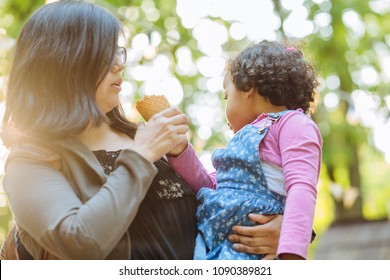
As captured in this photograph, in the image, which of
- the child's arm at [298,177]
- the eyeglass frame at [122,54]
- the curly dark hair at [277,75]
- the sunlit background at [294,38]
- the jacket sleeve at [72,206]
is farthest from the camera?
the sunlit background at [294,38]

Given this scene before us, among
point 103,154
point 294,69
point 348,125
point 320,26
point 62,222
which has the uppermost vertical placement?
point 320,26

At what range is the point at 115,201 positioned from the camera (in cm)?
160

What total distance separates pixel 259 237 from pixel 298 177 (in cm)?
19

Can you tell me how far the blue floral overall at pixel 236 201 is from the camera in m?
1.84

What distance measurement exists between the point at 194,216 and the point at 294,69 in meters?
0.52

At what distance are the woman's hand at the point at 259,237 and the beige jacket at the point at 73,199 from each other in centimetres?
29

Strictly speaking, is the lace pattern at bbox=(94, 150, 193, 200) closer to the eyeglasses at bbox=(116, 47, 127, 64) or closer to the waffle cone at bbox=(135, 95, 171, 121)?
the waffle cone at bbox=(135, 95, 171, 121)

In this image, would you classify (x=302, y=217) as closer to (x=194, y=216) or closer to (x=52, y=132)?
(x=194, y=216)

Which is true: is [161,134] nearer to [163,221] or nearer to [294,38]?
[163,221]

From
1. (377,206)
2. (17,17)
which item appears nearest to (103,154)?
(17,17)

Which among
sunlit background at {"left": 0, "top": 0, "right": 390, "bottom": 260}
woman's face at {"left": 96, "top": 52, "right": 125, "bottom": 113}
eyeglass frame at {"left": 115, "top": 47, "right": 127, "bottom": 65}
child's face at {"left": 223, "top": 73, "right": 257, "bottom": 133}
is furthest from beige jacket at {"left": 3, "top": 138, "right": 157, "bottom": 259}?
sunlit background at {"left": 0, "top": 0, "right": 390, "bottom": 260}

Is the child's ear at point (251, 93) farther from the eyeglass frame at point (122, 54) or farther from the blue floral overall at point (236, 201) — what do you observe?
the eyeglass frame at point (122, 54)

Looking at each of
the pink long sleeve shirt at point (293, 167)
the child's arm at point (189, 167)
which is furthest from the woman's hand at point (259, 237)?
the child's arm at point (189, 167)

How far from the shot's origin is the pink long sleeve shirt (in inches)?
66.2
